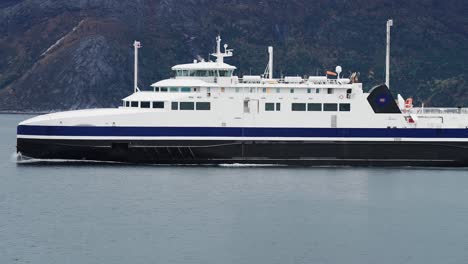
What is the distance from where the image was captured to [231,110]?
61031mm

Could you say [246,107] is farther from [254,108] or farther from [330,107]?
[330,107]

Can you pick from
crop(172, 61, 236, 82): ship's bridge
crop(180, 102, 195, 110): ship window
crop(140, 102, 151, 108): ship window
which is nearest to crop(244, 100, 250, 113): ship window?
crop(172, 61, 236, 82): ship's bridge

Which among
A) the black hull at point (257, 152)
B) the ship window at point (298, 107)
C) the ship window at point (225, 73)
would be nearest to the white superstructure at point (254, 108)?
the ship window at point (298, 107)

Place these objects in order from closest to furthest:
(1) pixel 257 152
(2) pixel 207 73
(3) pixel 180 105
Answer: (3) pixel 180 105 < (1) pixel 257 152 < (2) pixel 207 73

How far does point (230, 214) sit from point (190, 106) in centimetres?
1509

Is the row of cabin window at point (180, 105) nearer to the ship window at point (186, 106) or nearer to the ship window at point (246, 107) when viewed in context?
the ship window at point (186, 106)

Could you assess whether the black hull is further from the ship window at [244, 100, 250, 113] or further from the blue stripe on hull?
the ship window at [244, 100, 250, 113]

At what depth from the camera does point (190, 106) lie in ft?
199

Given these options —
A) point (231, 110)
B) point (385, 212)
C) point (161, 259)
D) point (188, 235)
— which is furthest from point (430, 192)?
point (161, 259)

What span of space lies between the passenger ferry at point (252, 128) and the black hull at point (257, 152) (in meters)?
0.06

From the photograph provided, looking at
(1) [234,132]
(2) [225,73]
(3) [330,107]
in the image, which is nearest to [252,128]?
(1) [234,132]

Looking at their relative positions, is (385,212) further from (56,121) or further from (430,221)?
(56,121)

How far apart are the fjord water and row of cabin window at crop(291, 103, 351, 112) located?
3904 millimetres

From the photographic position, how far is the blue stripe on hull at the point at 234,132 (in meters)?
59.6
